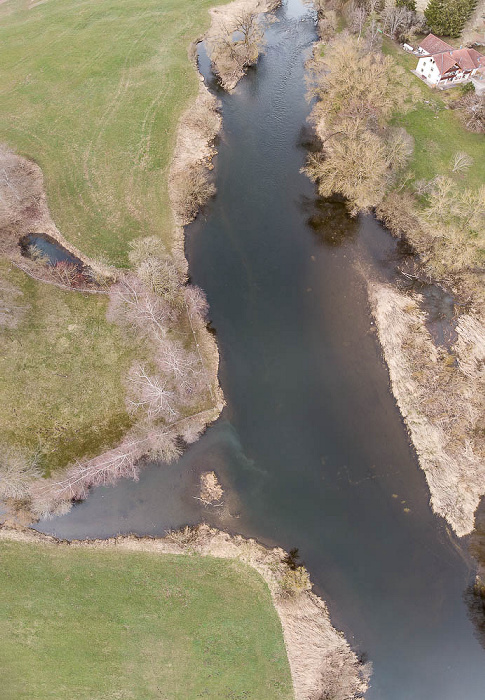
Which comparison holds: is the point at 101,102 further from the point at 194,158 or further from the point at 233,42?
the point at 233,42

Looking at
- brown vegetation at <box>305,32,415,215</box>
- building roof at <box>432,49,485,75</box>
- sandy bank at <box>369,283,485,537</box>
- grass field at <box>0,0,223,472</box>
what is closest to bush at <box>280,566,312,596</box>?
sandy bank at <box>369,283,485,537</box>

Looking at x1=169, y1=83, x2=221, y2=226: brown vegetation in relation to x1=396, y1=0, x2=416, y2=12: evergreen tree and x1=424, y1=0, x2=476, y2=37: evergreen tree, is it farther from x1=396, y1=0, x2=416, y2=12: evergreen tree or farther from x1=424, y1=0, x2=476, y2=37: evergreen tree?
x1=424, y1=0, x2=476, y2=37: evergreen tree

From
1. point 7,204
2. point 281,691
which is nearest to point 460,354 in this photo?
point 281,691

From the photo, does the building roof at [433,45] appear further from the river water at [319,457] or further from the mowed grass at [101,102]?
the mowed grass at [101,102]


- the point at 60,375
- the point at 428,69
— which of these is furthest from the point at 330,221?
the point at 60,375

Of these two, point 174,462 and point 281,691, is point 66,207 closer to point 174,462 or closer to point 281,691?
point 174,462

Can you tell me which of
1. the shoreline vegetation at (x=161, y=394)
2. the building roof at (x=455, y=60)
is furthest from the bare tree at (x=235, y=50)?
the building roof at (x=455, y=60)

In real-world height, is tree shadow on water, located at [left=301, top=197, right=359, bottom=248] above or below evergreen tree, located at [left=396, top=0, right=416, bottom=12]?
below
